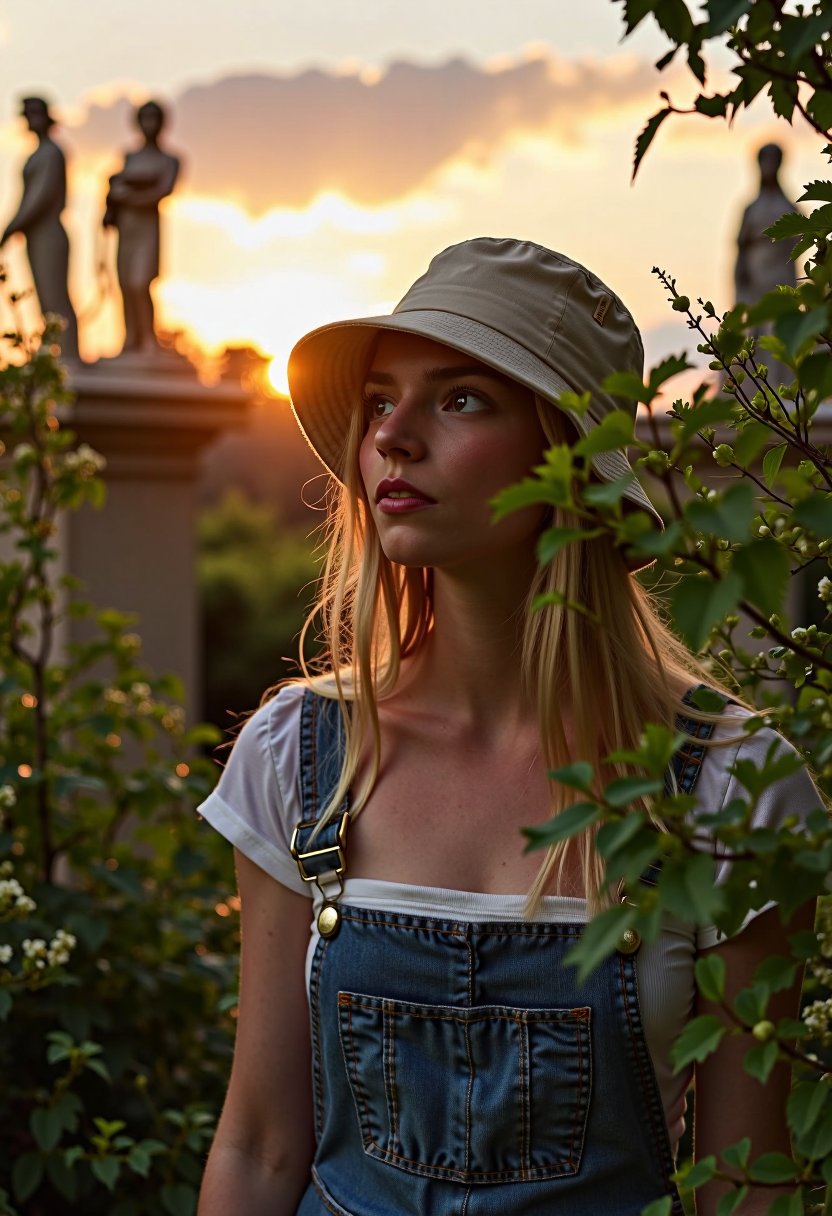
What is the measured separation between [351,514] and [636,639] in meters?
0.41

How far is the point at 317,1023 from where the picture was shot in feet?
5.81

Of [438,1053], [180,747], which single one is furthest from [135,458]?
[438,1053]

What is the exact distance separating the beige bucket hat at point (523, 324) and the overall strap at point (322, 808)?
1.51 feet

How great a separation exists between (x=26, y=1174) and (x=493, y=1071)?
3.94ft

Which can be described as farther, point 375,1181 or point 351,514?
point 351,514

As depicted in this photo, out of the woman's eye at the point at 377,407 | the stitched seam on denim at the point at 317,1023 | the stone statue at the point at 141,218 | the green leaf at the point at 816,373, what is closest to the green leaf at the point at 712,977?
the green leaf at the point at 816,373

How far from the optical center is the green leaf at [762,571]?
0.80 m

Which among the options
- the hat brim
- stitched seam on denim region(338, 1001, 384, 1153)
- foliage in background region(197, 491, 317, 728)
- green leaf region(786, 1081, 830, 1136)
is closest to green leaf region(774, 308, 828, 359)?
green leaf region(786, 1081, 830, 1136)

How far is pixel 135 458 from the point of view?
6.60 metres

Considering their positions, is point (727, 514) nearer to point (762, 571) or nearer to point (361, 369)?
point (762, 571)

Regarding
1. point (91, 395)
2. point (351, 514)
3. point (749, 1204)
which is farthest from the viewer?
point (91, 395)

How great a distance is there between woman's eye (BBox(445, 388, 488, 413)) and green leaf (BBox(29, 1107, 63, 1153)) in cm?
147

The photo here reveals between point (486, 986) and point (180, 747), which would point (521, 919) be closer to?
point (486, 986)

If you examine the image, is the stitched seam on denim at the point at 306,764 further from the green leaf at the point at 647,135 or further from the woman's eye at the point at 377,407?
the green leaf at the point at 647,135
